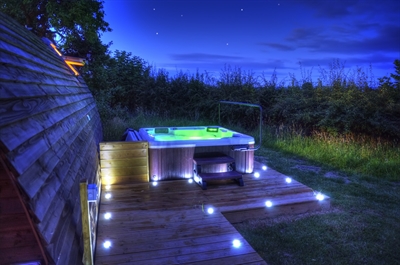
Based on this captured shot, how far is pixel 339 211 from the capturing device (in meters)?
3.34

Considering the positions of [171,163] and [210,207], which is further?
[171,163]

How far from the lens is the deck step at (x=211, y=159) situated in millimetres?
3873

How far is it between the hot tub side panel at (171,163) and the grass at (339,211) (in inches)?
51.3

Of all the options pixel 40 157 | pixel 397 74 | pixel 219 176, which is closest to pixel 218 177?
pixel 219 176

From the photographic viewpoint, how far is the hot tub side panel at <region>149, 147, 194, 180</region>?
3947mm

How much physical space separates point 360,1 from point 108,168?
733 cm

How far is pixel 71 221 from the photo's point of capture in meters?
1.48

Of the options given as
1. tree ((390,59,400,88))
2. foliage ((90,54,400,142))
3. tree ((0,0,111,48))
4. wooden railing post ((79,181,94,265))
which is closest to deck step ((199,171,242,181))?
wooden railing post ((79,181,94,265))

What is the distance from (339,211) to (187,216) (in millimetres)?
1823

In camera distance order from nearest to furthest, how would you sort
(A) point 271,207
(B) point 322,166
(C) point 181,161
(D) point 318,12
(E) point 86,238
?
(E) point 86,238
(A) point 271,207
(C) point 181,161
(B) point 322,166
(D) point 318,12

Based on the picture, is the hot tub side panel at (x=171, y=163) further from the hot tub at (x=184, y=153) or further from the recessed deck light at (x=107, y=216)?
the recessed deck light at (x=107, y=216)

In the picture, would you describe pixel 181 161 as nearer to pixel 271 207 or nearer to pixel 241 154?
pixel 241 154

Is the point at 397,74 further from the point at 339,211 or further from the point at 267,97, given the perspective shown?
the point at 339,211

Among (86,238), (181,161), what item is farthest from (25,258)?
(181,161)
